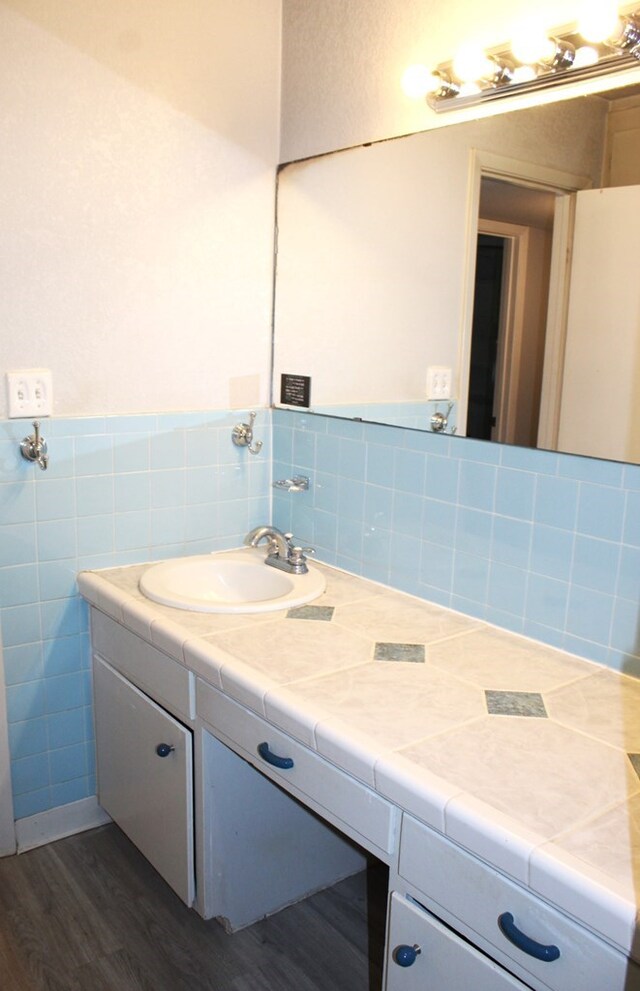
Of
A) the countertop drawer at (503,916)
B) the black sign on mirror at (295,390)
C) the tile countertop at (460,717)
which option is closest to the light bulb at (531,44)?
the black sign on mirror at (295,390)

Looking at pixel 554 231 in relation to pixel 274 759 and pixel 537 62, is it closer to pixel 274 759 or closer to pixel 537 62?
pixel 537 62

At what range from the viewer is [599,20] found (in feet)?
4.63

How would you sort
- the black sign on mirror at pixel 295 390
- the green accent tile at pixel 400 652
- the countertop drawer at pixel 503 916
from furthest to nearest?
1. the black sign on mirror at pixel 295 390
2. the green accent tile at pixel 400 652
3. the countertop drawer at pixel 503 916

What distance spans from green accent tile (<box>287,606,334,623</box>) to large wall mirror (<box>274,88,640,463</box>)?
0.49 metres

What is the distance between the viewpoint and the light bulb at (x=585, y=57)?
147 cm

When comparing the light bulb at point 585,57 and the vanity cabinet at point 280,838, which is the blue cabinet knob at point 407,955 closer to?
the vanity cabinet at point 280,838

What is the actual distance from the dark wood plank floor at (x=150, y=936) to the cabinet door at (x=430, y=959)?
1.99 ft

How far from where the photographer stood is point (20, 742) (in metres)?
2.10

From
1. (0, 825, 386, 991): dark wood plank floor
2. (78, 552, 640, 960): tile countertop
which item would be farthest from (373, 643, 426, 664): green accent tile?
(0, 825, 386, 991): dark wood plank floor

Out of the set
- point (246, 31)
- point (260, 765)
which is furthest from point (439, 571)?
point (246, 31)

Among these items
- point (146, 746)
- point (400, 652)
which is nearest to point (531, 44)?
point (400, 652)

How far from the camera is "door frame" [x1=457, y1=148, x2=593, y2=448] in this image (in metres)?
1.56

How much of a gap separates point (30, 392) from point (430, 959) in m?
1.46

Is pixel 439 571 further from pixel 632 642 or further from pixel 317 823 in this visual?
pixel 317 823
